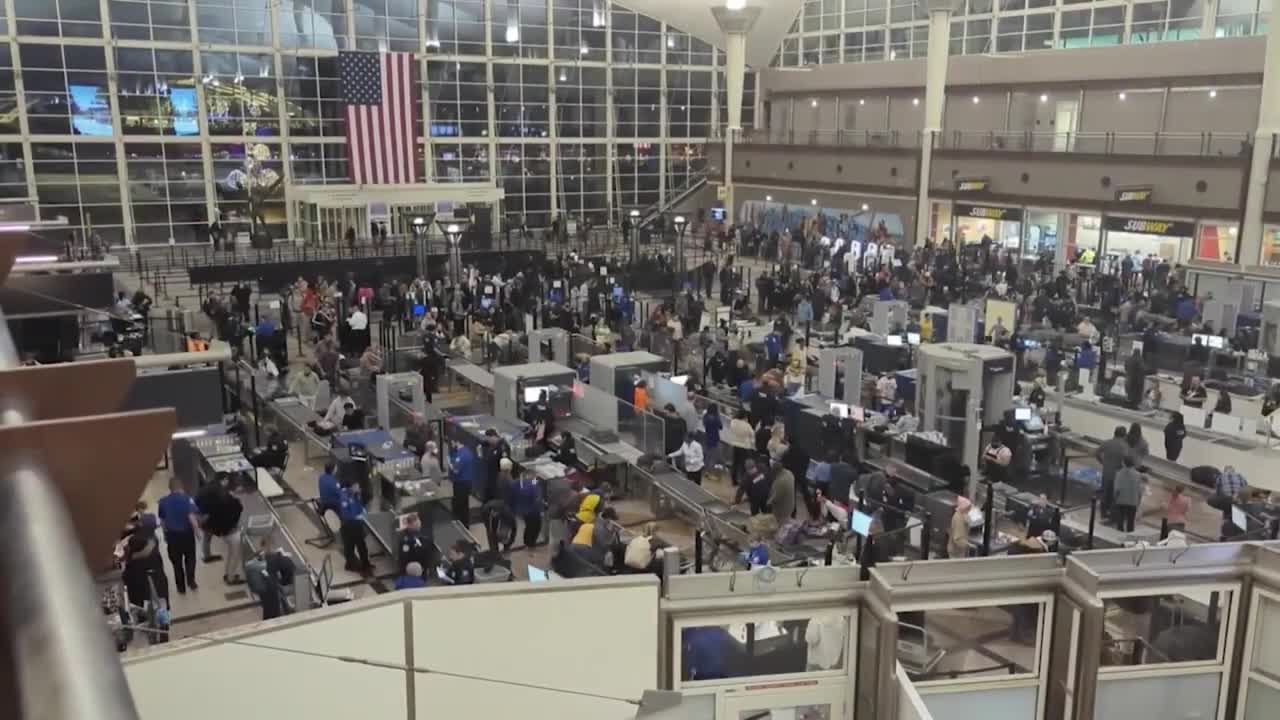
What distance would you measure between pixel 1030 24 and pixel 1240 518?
3275cm

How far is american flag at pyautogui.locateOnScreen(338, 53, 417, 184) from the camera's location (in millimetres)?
36625

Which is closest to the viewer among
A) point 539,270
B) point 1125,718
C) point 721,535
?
point 1125,718

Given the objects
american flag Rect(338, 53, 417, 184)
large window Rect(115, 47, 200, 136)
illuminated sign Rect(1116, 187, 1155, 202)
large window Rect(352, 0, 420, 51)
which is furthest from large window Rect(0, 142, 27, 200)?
illuminated sign Rect(1116, 187, 1155, 202)

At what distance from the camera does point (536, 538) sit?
48.0 ft

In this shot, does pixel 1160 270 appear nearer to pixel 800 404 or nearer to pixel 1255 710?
pixel 800 404

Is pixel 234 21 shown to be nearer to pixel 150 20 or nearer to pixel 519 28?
pixel 150 20

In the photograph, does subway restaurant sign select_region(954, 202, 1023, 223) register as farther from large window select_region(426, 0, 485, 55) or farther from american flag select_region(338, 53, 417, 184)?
large window select_region(426, 0, 485, 55)

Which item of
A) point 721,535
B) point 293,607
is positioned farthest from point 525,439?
point 293,607

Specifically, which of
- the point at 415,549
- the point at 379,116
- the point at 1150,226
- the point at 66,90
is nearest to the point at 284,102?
the point at 379,116

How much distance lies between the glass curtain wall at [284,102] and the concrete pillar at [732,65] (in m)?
4.46

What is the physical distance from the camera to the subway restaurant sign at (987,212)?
116ft

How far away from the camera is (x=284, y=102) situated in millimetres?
40750

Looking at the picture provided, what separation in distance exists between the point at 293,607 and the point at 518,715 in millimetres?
5264

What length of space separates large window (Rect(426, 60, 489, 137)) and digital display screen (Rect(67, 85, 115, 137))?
12.3m
